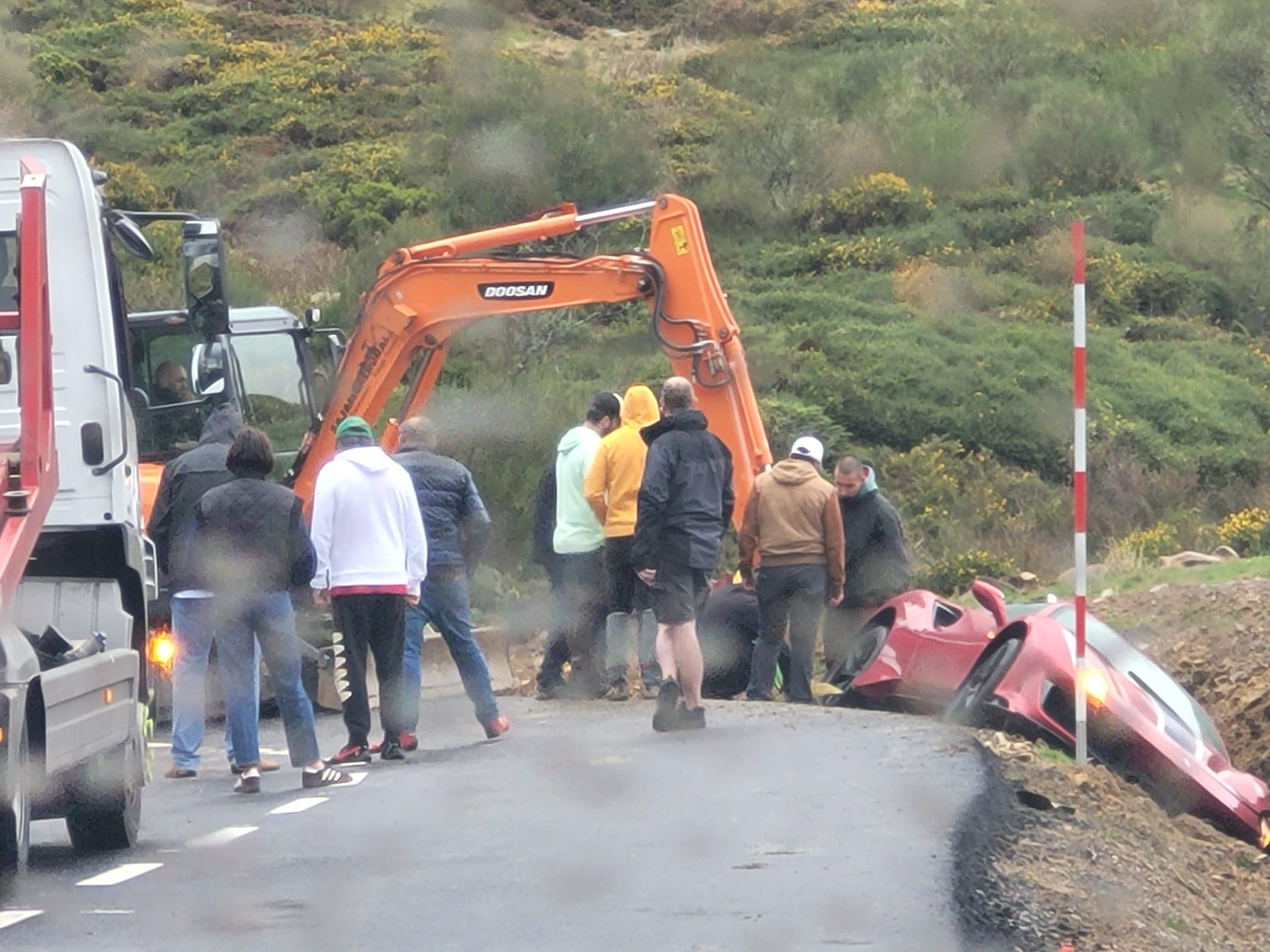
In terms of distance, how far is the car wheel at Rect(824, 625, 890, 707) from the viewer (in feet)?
44.8

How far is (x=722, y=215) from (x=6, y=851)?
1334 inches

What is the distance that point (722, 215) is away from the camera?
4088cm

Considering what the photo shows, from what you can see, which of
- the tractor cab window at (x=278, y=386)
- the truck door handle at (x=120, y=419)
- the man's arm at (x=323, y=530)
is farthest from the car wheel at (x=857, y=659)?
the tractor cab window at (x=278, y=386)

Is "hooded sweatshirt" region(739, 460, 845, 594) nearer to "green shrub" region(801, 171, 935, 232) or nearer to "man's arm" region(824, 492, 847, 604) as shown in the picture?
"man's arm" region(824, 492, 847, 604)

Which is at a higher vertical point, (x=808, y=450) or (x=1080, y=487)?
(x=1080, y=487)

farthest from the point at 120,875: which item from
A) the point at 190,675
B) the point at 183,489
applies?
the point at 183,489

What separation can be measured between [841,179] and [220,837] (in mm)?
32463

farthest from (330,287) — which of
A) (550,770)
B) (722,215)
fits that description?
(550,770)

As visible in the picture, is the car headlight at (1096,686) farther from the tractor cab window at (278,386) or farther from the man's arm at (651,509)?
the tractor cab window at (278,386)

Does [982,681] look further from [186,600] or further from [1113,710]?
[186,600]

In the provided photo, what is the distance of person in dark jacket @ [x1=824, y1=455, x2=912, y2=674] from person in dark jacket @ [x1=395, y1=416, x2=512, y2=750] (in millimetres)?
2858

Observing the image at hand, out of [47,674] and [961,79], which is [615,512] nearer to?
[47,674]

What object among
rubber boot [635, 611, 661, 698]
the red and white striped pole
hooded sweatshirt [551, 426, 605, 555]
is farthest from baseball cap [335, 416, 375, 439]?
the red and white striped pole

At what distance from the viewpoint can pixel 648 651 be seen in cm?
1441
